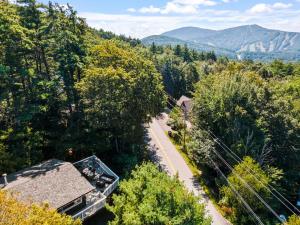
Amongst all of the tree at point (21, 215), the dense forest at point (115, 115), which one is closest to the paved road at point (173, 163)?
the dense forest at point (115, 115)

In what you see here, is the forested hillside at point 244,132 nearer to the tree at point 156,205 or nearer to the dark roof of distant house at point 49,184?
the tree at point 156,205

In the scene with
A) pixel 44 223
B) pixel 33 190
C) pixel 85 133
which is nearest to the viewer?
pixel 44 223

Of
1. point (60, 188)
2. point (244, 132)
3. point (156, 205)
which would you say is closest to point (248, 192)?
point (244, 132)

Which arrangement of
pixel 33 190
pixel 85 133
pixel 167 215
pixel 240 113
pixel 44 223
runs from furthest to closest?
pixel 240 113 → pixel 85 133 → pixel 33 190 → pixel 167 215 → pixel 44 223

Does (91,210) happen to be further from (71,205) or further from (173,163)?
(173,163)

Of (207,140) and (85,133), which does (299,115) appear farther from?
(85,133)

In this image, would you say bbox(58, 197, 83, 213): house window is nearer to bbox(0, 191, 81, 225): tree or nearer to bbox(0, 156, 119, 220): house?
bbox(0, 156, 119, 220): house

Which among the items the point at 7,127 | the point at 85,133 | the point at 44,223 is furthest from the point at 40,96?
the point at 44,223
